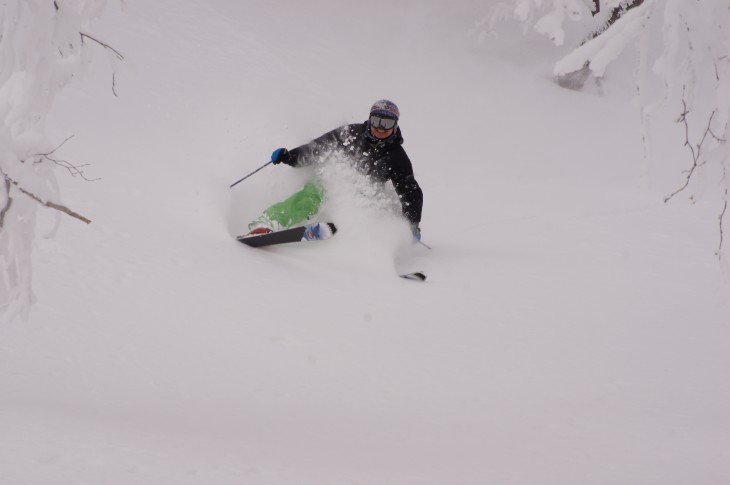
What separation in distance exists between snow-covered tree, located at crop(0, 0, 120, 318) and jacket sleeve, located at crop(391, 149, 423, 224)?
4698 millimetres

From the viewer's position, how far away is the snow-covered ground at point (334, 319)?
345cm

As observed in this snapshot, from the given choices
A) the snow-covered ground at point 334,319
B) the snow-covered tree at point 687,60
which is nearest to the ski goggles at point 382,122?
the snow-covered ground at point 334,319

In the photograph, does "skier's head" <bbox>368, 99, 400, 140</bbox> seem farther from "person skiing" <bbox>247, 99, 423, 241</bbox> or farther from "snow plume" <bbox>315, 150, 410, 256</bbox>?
"snow plume" <bbox>315, 150, 410, 256</bbox>

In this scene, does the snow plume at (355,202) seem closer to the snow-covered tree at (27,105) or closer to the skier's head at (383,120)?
the skier's head at (383,120)

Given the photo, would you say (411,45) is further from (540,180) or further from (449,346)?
(449,346)

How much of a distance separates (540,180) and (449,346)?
7.03 m

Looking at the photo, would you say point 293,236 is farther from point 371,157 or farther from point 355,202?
point 371,157

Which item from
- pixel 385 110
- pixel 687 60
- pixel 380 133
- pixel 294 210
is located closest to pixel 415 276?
pixel 294 210

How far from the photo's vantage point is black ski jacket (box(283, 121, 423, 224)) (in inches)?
293

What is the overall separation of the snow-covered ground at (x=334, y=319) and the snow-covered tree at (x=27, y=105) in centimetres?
72

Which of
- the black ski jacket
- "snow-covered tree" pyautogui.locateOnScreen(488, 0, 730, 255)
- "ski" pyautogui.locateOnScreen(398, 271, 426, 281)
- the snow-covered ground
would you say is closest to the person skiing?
the black ski jacket

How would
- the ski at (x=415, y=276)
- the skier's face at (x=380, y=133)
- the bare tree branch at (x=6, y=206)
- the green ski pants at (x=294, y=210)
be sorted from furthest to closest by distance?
the skier's face at (x=380, y=133) < the green ski pants at (x=294, y=210) < the ski at (x=415, y=276) < the bare tree branch at (x=6, y=206)

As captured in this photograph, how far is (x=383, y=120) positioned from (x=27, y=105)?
4656 millimetres

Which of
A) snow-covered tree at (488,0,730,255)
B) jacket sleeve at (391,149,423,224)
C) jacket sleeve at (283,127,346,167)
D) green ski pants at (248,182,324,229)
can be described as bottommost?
snow-covered tree at (488,0,730,255)
